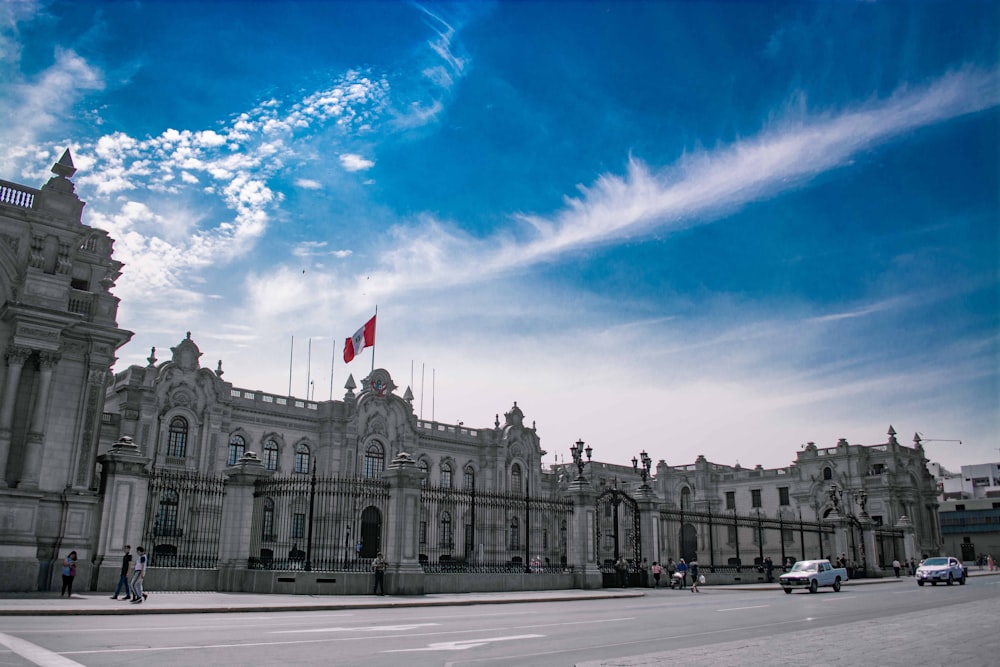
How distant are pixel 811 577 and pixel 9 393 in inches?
1203

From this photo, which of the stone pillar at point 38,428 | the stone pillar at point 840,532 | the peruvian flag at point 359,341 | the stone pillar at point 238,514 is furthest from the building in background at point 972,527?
the stone pillar at point 38,428

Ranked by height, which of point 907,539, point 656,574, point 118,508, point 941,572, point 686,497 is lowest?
point 656,574

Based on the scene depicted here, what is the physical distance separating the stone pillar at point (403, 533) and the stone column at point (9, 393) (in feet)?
40.1

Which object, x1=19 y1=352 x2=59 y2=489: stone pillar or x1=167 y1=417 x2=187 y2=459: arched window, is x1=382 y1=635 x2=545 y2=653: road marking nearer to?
x1=19 y1=352 x2=59 y2=489: stone pillar

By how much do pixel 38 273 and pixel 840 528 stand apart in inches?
1753

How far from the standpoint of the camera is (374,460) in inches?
2173

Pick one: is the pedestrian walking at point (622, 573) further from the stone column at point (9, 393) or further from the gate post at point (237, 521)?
the stone column at point (9, 393)

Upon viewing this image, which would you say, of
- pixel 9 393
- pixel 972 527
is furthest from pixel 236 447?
pixel 972 527

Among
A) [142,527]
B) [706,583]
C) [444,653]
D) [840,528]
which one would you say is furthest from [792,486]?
[444,653]

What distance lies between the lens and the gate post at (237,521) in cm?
2569

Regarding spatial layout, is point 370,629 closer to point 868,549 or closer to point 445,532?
point 445,532

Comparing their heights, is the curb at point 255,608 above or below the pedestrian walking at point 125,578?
below

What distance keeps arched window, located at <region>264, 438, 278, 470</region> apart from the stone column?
25.5 metres

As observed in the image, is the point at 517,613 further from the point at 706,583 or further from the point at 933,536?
A: the point at 933,536
